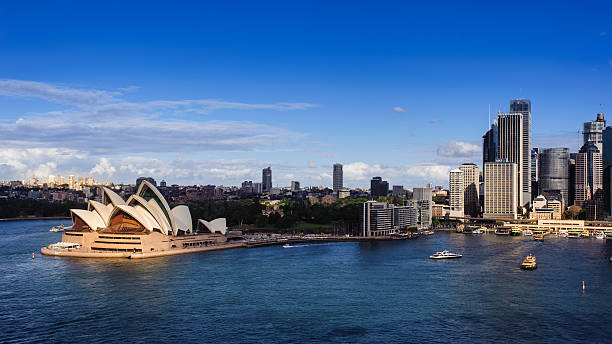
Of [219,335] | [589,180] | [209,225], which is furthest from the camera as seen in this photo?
[589,180]

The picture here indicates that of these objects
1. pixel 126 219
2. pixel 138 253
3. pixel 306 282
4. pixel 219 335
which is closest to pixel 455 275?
pixel 306 282

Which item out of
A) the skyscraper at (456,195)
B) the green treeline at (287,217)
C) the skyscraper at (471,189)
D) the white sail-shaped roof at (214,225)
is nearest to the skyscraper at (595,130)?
the skyscraper at (471,189)

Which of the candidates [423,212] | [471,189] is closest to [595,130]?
[471,189]

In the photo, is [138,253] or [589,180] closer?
[138,253]

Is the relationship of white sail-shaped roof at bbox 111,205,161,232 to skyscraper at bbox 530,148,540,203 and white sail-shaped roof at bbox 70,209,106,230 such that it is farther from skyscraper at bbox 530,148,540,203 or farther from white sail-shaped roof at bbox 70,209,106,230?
skyscraper at bbox 530,148,540,203

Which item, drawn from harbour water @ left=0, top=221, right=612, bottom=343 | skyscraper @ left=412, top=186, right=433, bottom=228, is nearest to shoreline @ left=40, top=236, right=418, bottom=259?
harbour water @ left=0, top=221, right=612, bottom=343

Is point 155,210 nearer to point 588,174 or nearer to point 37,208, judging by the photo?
point 37,208

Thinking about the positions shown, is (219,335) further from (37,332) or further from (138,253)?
(138,253)
